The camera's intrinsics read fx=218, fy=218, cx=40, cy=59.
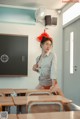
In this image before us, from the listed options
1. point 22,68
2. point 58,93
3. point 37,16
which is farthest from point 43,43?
point 37,16

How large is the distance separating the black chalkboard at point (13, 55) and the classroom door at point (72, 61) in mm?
1077

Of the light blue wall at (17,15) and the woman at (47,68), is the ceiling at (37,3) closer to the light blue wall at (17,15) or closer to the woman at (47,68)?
the light blue wall at (17,15)

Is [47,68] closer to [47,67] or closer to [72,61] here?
[47,67]

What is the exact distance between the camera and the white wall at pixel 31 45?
590 centimetres

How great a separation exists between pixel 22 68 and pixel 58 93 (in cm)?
259

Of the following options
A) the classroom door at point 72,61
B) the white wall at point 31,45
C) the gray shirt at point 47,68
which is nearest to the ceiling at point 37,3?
the white wall at point 31,45

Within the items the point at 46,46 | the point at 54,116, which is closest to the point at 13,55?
the point at 46,46

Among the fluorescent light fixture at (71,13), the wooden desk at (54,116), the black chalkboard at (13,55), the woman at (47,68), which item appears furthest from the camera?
the black chalkboard at (13,55)

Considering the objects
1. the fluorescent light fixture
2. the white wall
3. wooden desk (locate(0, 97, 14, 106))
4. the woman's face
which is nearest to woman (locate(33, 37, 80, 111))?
the woman's face

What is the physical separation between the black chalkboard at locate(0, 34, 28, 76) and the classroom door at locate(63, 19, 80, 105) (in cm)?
108

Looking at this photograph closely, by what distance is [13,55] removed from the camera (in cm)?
576

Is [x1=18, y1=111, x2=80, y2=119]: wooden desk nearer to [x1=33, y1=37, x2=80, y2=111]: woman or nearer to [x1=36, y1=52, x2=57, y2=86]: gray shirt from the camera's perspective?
[x1=33, y1=37, x2=80, y2=111]: woman

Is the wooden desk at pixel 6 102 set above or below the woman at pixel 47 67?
below

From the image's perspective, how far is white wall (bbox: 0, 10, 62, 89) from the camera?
5902 mm
